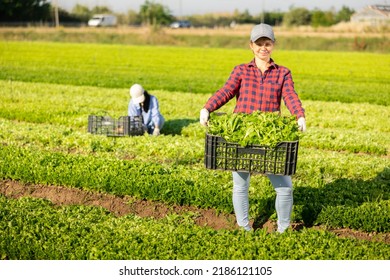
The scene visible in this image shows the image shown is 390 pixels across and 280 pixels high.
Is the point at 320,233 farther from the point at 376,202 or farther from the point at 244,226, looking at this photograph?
the point at 376,202

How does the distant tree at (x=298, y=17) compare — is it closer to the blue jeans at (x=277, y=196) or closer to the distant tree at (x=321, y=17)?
the distant tree at (x=321, y=17)

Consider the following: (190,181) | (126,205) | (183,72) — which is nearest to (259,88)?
(190,181)

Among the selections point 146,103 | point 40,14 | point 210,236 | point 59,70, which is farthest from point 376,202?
point 40,14

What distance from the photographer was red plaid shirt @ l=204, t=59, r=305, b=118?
19.7 feet

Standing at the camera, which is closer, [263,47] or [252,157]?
[252,157]

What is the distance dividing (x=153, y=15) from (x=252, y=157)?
90314 millimetres

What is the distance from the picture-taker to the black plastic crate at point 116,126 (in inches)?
450

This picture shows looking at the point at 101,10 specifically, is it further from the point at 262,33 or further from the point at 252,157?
the point at 252,157

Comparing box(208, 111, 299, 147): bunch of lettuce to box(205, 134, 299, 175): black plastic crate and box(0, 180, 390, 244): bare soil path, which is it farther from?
box(0, 180, 390, 244): bare soil path

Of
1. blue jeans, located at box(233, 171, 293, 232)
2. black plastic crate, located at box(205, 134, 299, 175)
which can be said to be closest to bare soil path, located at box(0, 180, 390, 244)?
blue jeans, located at box(233, 171, 293, 232)

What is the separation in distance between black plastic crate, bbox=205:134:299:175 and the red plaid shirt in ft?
1.95

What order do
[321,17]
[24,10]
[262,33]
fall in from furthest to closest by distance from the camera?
[321,17]
[24,10]
[262,33]

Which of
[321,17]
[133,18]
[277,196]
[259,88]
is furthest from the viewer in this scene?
[133,18]

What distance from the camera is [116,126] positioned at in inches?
457
